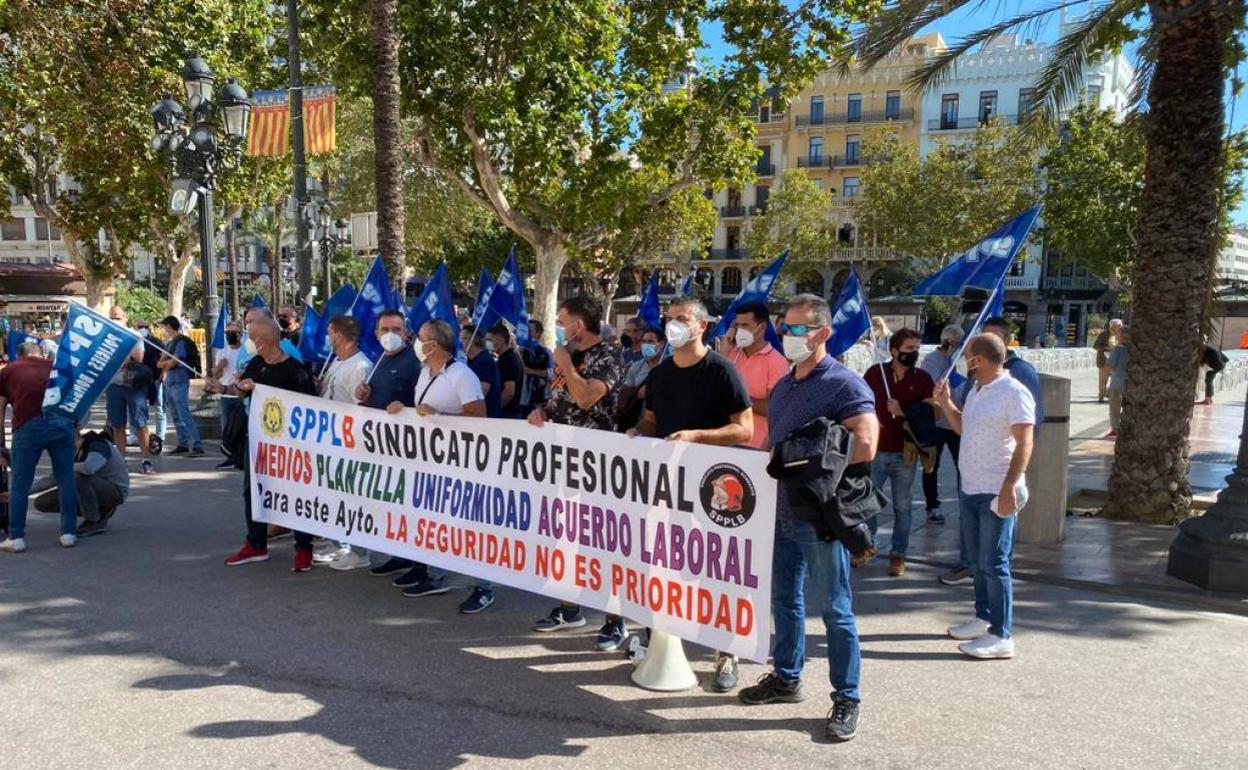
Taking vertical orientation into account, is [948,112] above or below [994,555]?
above

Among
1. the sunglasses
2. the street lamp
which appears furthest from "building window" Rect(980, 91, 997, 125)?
the sunglasses

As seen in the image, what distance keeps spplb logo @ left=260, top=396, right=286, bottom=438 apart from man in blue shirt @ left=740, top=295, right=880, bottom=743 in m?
3.76

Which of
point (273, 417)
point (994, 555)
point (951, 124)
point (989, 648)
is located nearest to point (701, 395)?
point (994, 555)

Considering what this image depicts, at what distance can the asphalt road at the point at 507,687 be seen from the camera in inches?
138

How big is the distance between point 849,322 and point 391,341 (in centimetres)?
366

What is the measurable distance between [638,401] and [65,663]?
3.24 m

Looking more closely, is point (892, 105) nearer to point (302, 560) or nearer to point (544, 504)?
point (302, 560)

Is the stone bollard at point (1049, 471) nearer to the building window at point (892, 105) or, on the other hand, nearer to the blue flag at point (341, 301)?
the blue flag at point (341, 301)

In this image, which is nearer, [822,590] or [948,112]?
[822,590]

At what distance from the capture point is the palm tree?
22.4 feet

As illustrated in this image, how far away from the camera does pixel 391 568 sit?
5.95 metres

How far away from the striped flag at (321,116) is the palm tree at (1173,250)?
34.2 feet

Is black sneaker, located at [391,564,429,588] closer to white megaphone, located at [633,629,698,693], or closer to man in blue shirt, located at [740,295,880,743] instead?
white megaphone, located at [633,629,698,693]

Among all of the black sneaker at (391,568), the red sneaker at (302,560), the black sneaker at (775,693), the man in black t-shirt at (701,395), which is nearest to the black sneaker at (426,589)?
the black sneaker at (391,568)
